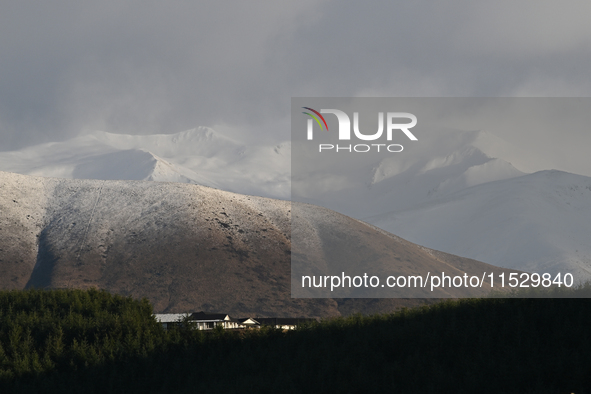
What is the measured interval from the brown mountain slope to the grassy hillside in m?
56.4

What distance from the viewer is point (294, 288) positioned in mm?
111250

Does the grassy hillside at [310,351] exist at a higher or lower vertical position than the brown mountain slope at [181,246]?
lower

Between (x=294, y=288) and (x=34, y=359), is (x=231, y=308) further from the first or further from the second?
(x=34, y=359)

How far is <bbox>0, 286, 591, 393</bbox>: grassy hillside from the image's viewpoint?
29641 millimetres

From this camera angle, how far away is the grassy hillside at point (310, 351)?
29.6 metres

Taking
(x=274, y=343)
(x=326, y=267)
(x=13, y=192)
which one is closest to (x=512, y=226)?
(x=326, y=267)

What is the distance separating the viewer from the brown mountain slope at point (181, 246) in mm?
Answer: 102688

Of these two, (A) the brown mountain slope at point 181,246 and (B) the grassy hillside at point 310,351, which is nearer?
(B) the grassy hillside at point 310,351

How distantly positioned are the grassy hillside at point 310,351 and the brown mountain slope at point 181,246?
5637 cm

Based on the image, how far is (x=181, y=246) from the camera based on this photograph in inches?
4363

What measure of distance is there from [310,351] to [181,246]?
7727cm

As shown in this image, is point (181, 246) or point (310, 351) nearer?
point (310, 351)

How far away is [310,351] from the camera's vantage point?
36.8 meters

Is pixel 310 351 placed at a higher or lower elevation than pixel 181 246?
lower
